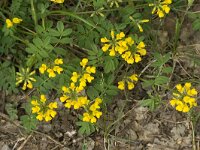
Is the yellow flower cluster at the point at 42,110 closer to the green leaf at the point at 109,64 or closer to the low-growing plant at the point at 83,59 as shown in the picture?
the low-growing plant at the point at 83,59

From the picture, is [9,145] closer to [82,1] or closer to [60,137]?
[60,137]

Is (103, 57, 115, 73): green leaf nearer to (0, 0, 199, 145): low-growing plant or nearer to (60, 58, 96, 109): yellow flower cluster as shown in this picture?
(0, 0, 199, 145): low-growing plant

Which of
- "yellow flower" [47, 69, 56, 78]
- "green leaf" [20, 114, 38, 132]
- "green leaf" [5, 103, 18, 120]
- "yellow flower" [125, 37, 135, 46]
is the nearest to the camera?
"yellow flower" [47, 69, 56, 78]

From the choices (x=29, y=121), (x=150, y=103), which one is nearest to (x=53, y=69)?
(x=29, y=121)

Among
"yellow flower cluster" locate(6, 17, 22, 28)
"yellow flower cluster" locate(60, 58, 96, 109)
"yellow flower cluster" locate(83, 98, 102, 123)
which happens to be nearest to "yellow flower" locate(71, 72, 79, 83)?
"yellow flower cluster" locate(60, 58, 96, 109)

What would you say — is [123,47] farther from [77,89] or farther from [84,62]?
[77,89]

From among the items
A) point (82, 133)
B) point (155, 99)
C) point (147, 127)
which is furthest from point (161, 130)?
point (82, 133)

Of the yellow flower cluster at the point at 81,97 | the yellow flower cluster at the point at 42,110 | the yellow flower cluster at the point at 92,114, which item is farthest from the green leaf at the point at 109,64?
the yellow flower cluster at the point at 42,110

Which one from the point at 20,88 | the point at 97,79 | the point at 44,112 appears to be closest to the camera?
the point at 44,112
